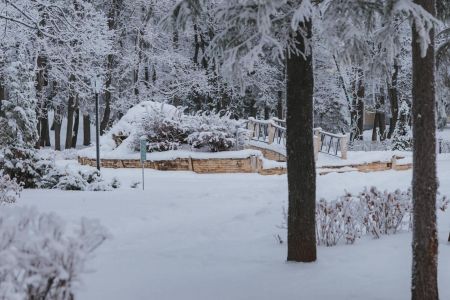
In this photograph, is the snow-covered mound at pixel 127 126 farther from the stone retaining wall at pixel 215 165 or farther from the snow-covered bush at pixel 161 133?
the stone retaining wall at pixel 215 165

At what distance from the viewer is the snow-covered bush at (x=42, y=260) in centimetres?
275

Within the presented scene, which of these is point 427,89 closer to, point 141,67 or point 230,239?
point 230,239

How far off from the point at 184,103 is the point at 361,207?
28.2 m

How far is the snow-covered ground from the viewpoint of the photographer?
5145 mm

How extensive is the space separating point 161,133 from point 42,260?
1588 centimetres

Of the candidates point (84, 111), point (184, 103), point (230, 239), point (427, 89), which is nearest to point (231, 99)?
point (184, 103)

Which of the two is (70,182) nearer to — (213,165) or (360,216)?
(213,165)

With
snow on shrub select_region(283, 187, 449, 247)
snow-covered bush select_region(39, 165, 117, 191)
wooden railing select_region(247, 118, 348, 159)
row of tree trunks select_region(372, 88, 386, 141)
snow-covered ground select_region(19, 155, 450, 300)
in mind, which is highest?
row of tree trunks select_region(372, 88, 386, 141)

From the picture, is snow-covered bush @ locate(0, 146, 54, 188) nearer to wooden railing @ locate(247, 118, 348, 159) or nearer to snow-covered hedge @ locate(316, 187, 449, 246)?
snow-covered hedge @ locate(316, 187, 449, 246)

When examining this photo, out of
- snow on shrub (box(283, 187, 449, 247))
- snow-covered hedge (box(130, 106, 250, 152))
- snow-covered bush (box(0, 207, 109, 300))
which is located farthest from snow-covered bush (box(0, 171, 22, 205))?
snow-covered hedge (box(130, 106, 250, 152))

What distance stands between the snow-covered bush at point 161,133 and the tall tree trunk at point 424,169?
46.5 feet

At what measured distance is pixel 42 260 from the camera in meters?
2.77

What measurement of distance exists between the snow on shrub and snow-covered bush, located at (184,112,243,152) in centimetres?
1003

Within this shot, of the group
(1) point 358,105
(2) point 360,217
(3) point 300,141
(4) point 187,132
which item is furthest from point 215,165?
(1) point 358,105
